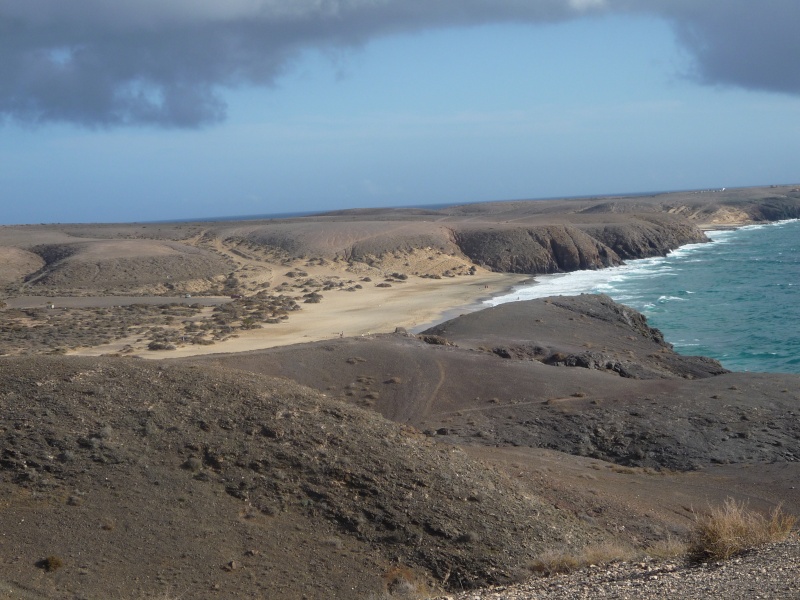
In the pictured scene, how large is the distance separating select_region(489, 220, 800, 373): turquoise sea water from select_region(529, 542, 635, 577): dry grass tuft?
82.2ft

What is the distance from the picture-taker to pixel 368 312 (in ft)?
154

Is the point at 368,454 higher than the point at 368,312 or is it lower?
higher

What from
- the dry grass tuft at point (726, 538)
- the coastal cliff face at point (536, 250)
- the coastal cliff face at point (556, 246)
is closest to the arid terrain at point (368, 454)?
the dry grass tuft at point (726, 538)

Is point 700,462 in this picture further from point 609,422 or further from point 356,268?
point 356,268

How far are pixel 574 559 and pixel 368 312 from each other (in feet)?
117

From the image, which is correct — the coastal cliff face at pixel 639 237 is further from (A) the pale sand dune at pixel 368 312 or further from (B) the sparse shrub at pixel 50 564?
(B) the sparse shrub at pixel 50 564

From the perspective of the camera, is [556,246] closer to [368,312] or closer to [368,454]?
[368,312]

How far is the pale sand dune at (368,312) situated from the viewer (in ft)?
116

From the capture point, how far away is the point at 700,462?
19547 millimetres

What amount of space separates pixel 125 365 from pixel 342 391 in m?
8.37

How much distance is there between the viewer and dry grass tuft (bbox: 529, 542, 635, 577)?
37.2 feet

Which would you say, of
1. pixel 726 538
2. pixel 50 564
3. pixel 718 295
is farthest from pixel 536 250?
pixel 50 564

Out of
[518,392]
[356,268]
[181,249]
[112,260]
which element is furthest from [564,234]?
Answer: [518,392]

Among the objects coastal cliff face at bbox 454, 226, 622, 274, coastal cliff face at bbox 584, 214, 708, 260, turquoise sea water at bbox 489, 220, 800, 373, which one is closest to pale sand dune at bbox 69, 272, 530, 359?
turquoise sea water at bbox 489, 220, 800, 373
